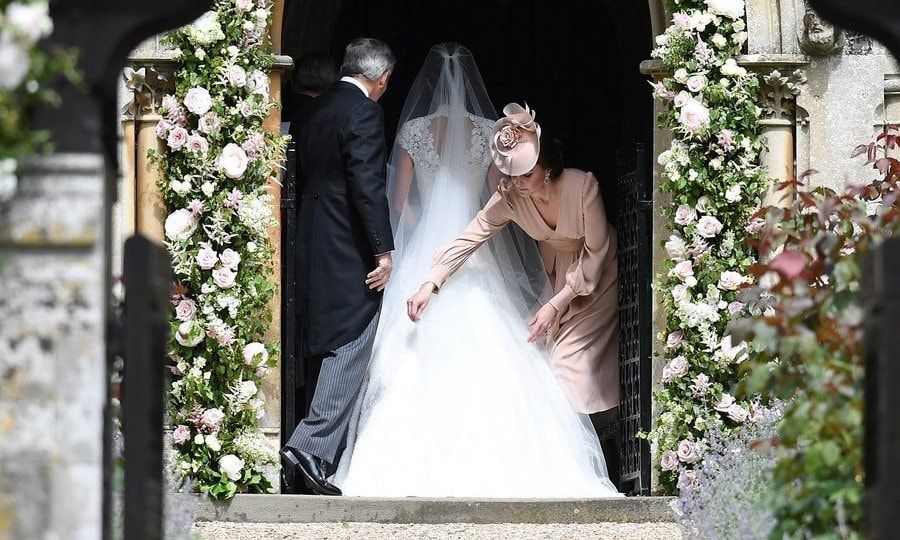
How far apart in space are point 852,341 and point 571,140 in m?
5.67

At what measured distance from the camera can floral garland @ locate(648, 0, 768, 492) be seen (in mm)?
7023

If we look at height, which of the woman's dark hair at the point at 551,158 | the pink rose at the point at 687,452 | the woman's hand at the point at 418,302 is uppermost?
the woman's dark hair at the point at 551,158

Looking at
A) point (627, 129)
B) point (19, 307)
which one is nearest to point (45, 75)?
point (19, 307)

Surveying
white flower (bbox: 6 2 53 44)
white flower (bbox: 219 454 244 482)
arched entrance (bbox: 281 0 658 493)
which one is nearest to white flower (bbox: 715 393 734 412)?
arched entrance (bbox: 281 0 658 493)

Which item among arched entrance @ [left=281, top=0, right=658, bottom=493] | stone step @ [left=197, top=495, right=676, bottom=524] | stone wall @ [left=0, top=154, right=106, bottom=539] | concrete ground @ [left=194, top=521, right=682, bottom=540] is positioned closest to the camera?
stone wall @ [left=0, top=154, right=106, bottom=539]

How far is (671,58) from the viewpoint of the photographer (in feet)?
23.4

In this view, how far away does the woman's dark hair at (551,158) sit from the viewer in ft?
24.5

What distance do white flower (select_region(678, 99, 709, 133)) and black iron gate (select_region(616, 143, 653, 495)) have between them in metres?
0.37

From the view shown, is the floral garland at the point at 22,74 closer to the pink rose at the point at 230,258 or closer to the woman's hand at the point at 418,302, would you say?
the pink rose at the point at 230,258

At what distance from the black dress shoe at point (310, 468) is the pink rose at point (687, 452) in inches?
60.6

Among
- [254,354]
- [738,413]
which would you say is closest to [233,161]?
[254,354]

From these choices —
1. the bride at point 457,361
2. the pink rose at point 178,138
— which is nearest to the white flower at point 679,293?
the bride at point 457,361

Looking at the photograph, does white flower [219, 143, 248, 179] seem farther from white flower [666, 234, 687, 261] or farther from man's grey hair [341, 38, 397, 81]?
white flower [666, 234, 687, 261]

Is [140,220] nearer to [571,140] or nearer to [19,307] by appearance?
[571,140]
